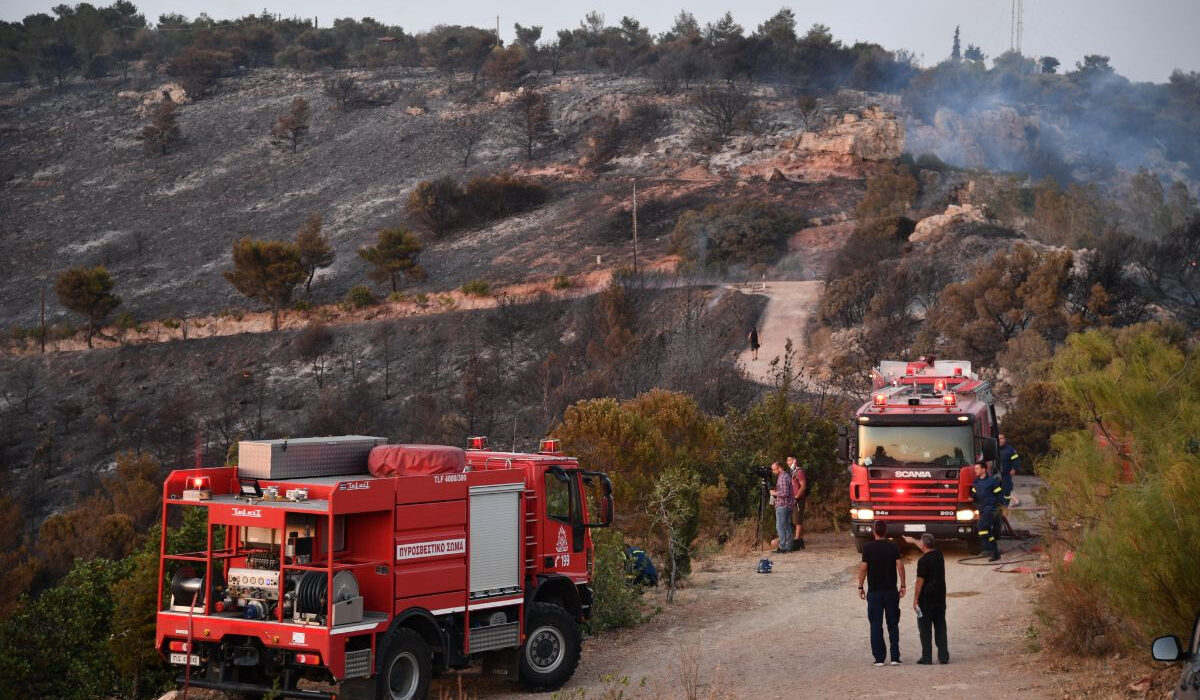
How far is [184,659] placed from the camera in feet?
35.7

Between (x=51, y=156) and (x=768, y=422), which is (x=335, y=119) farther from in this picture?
(x=768, y=422)

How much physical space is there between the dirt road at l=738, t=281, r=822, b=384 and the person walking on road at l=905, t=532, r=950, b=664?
32.4 meters

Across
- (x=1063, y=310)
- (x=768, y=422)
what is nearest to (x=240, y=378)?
(x=1063, y=310)

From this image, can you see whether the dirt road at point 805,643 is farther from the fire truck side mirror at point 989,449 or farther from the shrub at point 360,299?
the shrub at point 360,299

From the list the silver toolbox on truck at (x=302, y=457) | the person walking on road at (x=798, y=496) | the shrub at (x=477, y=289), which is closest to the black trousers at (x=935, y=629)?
the silver toolbox on truck at (x=302, y=457)

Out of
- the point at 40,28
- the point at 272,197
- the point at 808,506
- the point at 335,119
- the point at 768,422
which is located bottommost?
the point at 808,506

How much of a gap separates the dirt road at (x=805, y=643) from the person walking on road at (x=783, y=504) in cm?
95

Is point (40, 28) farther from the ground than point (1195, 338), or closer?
farther from the ground

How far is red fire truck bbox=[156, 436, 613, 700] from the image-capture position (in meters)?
10.4

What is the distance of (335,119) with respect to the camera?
107312mm

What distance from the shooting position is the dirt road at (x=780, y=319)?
168ft

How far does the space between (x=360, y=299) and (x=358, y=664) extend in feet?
196

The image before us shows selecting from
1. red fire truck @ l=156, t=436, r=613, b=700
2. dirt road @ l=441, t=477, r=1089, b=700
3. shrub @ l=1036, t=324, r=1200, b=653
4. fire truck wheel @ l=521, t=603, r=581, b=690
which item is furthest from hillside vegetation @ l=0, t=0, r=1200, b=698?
red fire truck @ l=156, t=436, r=613, b=700

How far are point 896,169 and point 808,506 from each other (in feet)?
202
